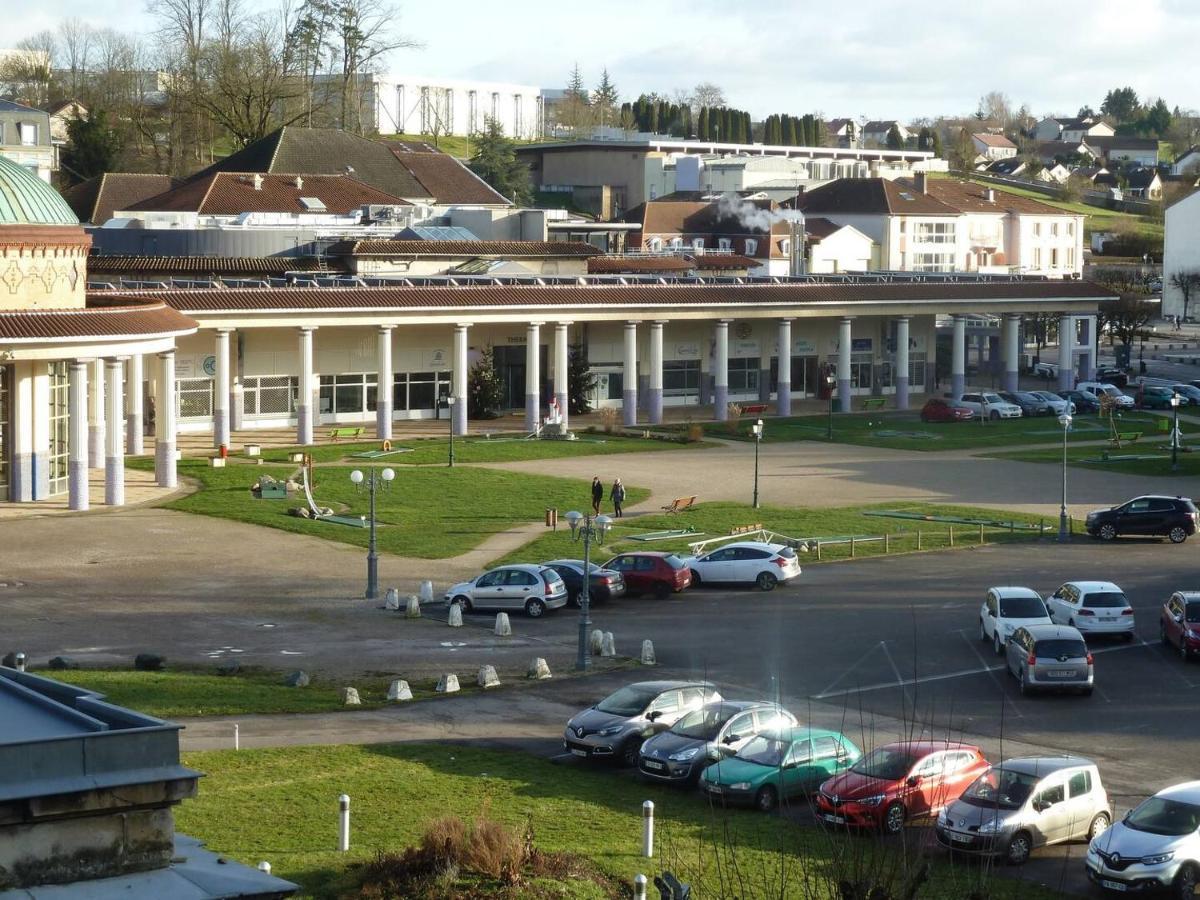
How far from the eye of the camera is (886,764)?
24.6m

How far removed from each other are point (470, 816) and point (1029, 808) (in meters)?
7.11

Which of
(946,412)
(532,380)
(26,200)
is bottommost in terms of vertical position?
(946,412)

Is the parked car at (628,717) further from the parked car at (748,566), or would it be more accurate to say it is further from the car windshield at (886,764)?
the parked car at (748,566)

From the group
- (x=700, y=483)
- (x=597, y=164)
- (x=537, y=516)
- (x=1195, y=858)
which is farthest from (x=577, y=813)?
(x=597, y=164)

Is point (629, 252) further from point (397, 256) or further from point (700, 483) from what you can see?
point (700, 483)

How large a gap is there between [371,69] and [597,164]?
20695 mm

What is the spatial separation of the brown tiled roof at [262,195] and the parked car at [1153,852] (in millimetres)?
74711

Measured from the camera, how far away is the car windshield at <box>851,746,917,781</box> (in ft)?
80.0

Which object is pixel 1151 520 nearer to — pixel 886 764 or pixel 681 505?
pixel 681 505

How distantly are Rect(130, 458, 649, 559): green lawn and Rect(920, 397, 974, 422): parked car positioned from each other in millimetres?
26898

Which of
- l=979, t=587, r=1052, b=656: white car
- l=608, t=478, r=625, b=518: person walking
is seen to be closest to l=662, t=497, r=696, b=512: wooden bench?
l=608, t=478, r=625, b=518: person walking

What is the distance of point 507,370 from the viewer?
8388 cm

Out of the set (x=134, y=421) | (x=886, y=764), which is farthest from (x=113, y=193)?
(x=886, y=764)

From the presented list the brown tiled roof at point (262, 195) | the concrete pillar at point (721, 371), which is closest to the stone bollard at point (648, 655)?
the concrete pillar at point (721, 371)
